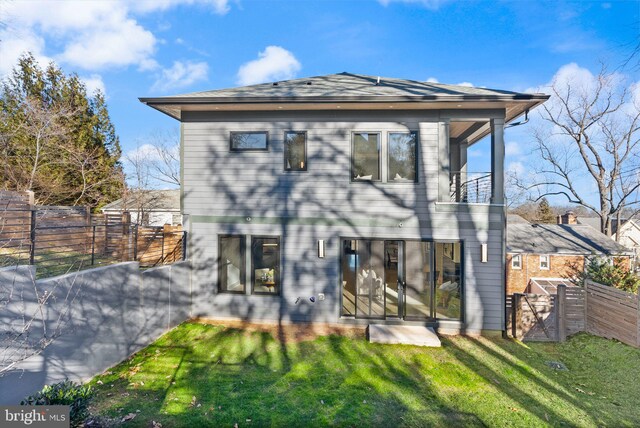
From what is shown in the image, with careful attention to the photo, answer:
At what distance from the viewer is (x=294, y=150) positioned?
752 centimetres

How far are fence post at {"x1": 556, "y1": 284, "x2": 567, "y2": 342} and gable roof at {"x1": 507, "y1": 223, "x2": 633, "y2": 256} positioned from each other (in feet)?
39.2

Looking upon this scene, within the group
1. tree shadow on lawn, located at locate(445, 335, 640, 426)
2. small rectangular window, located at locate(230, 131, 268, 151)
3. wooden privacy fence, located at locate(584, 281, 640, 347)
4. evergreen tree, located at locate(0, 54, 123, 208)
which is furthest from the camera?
evergreen tree, located at locate(0, 54, 123, 208)

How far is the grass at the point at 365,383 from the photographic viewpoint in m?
4.11

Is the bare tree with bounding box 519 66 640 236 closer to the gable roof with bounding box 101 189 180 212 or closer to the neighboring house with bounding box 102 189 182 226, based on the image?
the neighboring house with bounding box 102 189 182 226

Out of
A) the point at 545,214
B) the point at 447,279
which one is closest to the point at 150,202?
the point at 447,279

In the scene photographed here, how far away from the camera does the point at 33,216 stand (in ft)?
14.0

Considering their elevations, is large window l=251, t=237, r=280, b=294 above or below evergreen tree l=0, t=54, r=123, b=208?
below

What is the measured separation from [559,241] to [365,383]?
1937cm

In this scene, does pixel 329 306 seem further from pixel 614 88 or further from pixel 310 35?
pixel 614 88

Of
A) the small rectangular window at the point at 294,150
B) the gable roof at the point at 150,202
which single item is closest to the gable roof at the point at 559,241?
the small rectangular window at the point at 294,150

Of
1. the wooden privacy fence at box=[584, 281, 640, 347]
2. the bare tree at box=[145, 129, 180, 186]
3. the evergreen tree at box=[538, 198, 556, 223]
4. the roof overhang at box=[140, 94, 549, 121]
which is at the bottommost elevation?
the wooden privacy fence at box=[584, 281, 640, 347]

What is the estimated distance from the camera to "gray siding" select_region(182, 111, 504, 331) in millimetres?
7031

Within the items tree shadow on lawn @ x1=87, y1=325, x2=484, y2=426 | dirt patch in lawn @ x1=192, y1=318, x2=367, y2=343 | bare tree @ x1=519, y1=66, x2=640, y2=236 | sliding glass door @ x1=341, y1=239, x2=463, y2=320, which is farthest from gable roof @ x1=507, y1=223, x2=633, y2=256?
tree shadow on lawn @ x1=87, y1=325, x2=484, y2=426

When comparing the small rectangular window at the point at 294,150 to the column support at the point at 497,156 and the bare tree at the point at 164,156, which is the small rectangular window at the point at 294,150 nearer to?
the column support at the point at 497,156
